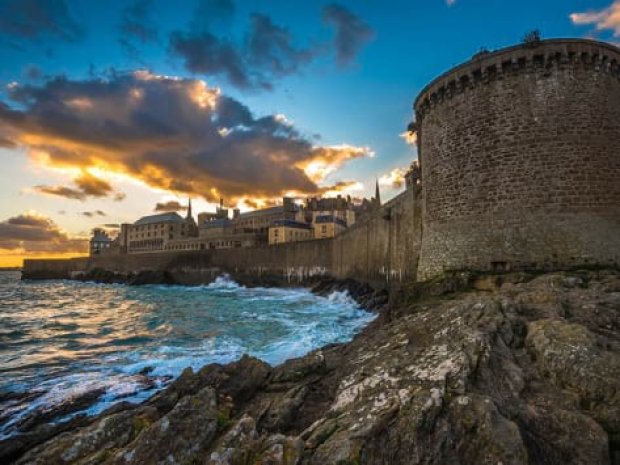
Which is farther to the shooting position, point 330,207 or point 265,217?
point 265,217

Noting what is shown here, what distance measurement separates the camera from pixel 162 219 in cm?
9631

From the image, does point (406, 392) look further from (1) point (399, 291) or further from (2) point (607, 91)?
(2) point (607, 91)

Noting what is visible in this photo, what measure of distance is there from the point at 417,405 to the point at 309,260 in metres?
37.7

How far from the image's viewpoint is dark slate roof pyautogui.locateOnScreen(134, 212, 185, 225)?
95812 millimetres

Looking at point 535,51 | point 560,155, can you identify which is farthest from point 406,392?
point 535,51

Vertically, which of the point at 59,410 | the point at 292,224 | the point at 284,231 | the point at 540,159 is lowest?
the point at 59,410

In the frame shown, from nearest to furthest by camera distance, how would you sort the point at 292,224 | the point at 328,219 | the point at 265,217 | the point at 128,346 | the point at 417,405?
the point at 417,405 → the point at 128,346 → the point at 328,219 → the point at 292,224 → the point at 265,217

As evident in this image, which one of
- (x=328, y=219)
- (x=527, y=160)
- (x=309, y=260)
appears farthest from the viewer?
(x=328, y=219)

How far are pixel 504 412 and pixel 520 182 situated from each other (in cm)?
908

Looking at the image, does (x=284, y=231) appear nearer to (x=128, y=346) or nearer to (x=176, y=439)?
(x=128, y=346)

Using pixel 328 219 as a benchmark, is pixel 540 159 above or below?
below

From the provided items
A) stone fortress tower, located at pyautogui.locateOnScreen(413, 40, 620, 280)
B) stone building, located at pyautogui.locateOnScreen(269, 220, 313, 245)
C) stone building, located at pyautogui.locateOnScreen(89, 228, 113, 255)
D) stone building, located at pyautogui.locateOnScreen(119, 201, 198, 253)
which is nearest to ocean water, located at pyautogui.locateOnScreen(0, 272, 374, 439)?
stone fortress tower, located at pyautogui.locateOnScreen(413, 40, 620, 280)

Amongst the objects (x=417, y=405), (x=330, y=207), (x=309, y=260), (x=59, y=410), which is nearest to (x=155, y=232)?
(x=330, y=207)

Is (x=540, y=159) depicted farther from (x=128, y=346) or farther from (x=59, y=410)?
(x=128, y=346)
